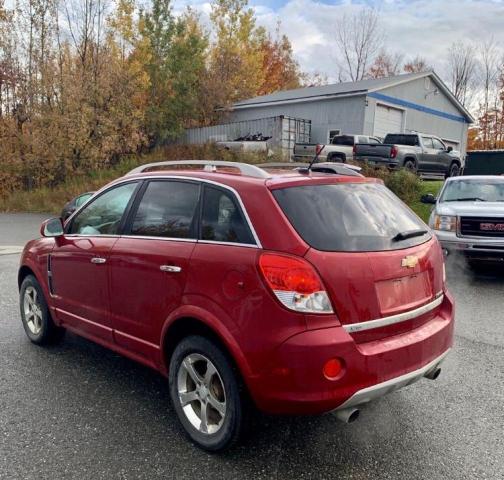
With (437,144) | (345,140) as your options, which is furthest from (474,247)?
(345,140)

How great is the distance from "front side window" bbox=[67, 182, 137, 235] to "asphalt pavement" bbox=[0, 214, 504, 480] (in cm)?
121

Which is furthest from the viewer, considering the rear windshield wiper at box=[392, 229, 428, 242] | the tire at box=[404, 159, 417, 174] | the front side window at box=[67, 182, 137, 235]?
the tire at box=[404, 159, 417, 174]

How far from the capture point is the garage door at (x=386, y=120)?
2542cm

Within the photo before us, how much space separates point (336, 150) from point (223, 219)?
1547 centimetres

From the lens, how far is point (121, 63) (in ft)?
74.5

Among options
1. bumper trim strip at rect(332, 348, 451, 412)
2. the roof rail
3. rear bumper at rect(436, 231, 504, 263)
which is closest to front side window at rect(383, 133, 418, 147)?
rear bumper at rect(436, 231, 504, 263)

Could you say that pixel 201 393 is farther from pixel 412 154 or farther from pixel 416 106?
pixel 416 106

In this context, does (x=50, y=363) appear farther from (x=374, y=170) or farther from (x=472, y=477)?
(x=374, y=170)

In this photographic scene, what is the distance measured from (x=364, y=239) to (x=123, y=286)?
1731 millimetres

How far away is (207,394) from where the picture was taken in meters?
2.96

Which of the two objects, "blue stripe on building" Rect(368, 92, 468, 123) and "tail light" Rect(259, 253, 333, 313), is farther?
"blue stripe on building" Rect(368, 92, 468, 123)

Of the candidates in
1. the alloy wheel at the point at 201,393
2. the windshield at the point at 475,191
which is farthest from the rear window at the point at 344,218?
the windshield at the point at 475,191

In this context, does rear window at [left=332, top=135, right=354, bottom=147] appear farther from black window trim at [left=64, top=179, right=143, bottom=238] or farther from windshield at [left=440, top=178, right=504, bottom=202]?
black window trim at [left=64, top=179, right=143, bottom=238]

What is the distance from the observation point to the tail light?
2.54 meters
